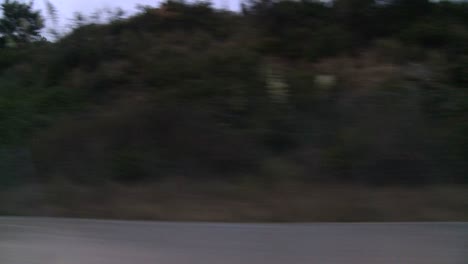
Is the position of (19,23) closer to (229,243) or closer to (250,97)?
(250,97)

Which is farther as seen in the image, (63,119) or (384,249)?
(63,119)

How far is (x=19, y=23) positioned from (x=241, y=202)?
1450 cm

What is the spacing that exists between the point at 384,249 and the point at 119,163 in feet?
17.2

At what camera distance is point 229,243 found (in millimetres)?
6785

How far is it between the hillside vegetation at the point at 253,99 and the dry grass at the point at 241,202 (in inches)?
15.3

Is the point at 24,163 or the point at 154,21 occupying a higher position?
the point at 154,21

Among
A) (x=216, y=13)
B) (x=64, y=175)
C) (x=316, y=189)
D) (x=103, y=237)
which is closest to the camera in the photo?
(x=103, y=237)

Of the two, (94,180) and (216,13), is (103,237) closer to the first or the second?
(94,180)

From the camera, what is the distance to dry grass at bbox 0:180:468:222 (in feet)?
27.0

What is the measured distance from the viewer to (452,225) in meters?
7.39

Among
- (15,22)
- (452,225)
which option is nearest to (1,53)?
(15,22)

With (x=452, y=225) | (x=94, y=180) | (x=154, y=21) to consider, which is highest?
(x=154, y=21)

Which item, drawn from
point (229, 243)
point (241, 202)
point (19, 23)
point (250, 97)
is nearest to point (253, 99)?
point (250, 97)

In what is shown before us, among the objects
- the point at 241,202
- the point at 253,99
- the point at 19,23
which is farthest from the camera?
the point at 19,23
